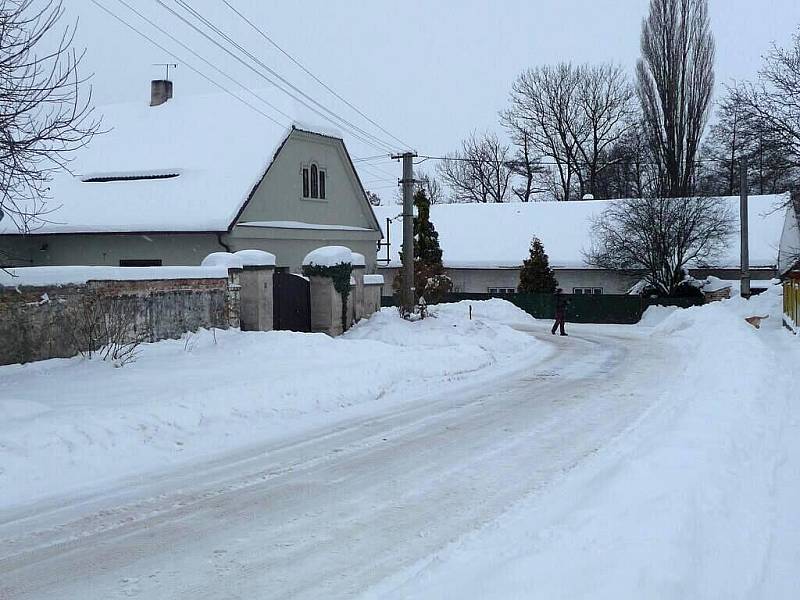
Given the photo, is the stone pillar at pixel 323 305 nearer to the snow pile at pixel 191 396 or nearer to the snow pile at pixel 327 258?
the snow pile at pixel 327 258

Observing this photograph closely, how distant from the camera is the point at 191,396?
1170cm

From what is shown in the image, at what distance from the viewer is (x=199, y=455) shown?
9867 millimetres

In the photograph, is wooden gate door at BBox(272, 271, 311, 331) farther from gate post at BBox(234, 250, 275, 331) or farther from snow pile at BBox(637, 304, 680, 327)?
snow pile at BBox(637, 304, 680, 327)

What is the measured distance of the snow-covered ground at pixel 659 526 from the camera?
5473 millimetres

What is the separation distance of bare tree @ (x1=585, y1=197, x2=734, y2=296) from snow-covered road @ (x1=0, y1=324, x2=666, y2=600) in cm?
2906

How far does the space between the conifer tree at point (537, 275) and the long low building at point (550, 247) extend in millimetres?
2550

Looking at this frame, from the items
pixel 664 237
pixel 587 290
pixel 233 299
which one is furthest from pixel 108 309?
pixel 587 290

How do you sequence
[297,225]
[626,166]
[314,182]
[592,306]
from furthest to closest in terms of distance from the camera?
[626,166]
[592,306]
[314,182]
[297,225]

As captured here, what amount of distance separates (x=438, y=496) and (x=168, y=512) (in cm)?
234

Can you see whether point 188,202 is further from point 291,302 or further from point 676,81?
point 676,81

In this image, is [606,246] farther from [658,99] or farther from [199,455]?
[199,455]

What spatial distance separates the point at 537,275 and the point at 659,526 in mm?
37968

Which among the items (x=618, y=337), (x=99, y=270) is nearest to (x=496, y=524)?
(x=99, y=270)

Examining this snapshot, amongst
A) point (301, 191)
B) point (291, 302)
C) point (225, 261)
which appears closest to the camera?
point (225, 261)
